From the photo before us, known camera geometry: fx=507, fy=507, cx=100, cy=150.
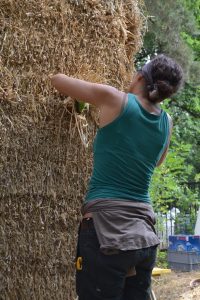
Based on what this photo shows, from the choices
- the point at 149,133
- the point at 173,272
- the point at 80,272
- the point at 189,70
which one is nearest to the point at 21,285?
the point at 80,272

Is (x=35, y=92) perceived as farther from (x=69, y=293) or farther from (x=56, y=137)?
(x=69, y=293)

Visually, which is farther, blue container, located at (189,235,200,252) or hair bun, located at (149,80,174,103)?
blue container, located at (189,235,200,252)

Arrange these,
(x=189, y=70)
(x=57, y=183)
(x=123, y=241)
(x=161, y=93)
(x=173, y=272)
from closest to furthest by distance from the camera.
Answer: (x=123, y=241) < (x=161, y=93) < (x=57, y=183) < (x=173, y=272) < (x=189, y=70)

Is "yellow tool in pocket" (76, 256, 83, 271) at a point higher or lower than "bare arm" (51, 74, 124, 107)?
lower

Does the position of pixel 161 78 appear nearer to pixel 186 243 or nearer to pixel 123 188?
pixel 123 188

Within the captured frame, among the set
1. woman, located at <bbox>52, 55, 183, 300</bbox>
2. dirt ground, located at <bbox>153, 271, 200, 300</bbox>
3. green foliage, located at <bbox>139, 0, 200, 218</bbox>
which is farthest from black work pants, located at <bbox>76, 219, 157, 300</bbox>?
green foliage, located at <bbox>139, 0, 200, 218</bbox>

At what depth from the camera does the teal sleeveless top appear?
2322 mm

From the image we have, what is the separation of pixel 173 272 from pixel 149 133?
5.84 meters

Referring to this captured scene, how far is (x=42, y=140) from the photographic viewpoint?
9.98 feet

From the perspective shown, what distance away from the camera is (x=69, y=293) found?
325cm

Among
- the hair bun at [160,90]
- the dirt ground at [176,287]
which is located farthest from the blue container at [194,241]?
the hair bun at [160,90]

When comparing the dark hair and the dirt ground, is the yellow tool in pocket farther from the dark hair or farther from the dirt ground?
the dirt ground

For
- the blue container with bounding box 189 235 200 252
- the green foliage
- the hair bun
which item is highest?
the hair bun

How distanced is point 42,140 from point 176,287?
Answer: 153 inches
